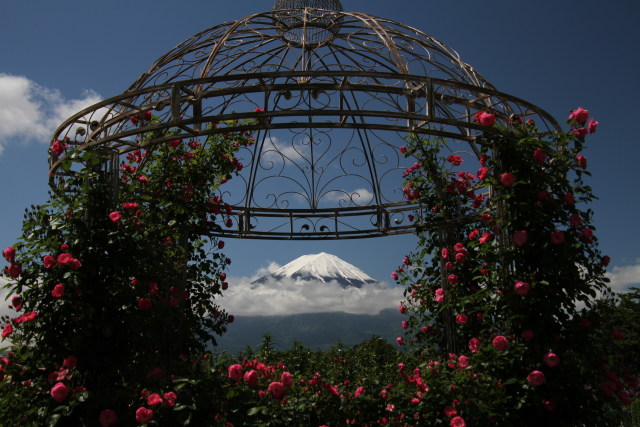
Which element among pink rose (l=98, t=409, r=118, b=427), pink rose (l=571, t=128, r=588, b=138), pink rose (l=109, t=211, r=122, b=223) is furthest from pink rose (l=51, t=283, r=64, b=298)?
pink rose (l=571, t=128, r=588, b=138)

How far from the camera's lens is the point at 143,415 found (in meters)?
4.76

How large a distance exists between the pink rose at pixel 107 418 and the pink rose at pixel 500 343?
11.9 ft

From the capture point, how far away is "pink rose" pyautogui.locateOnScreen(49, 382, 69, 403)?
4812 millimetres

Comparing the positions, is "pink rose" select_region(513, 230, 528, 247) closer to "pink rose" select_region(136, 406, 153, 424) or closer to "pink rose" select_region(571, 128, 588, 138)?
"pink rose" select_region(571, 128, 588, 138)

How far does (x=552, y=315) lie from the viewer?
18.6ft

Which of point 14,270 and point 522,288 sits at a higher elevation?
point 14,270

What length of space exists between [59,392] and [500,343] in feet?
13.5

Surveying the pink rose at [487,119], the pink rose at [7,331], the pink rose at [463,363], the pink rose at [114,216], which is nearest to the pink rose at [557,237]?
the pink rose at [487,119]

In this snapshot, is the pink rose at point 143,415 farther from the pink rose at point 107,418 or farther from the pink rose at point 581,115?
the pink rose at point 581,115

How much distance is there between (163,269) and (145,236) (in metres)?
0.43

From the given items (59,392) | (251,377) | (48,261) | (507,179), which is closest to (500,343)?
(507,179)

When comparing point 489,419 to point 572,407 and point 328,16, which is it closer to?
point 572,407

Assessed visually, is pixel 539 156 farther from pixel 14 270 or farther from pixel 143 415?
pixel 14 270

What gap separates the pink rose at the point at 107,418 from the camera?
4.84m
